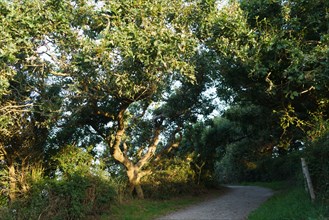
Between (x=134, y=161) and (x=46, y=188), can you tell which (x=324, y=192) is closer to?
(x=46, y=188)

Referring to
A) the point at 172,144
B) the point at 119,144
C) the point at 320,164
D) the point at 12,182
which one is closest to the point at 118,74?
the point at 12,182

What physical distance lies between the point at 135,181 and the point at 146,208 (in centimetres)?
234

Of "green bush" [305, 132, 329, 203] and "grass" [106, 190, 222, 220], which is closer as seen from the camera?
"green bush" [305, 132, 329, 203]

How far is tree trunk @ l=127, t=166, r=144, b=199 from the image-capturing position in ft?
59.7

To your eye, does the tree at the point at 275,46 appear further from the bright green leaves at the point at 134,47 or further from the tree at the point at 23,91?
the tree at the point at 23,91

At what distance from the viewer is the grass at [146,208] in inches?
556

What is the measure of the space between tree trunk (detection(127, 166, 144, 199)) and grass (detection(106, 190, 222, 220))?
565 mm

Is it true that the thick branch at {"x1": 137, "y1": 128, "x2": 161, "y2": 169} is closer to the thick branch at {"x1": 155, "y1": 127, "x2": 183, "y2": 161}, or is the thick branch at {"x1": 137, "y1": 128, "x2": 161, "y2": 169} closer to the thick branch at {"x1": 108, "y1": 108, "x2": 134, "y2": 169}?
the thick branch at {"x1": 108, "y1": 108, "x2": 134, "y2": 169}

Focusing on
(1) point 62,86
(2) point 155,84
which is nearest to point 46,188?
(1) point 62,86

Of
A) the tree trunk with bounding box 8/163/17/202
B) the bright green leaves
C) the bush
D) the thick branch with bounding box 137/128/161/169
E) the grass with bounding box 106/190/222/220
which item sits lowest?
the grass with bounding box 106/190/222/220

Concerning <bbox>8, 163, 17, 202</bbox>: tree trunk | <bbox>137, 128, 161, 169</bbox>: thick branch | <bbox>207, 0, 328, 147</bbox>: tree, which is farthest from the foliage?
<bbox>207, 0, 328, 147</bbox>: tree

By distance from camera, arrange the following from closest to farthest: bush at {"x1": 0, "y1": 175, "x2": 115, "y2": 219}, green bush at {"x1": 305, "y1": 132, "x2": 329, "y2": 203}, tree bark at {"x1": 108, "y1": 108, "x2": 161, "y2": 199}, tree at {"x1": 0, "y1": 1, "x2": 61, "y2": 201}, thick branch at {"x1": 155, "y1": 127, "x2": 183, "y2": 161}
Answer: tree at {"x1": 0, "y1": 1, "x2": 61, "y2": 201}, green bush at {"x1": 305, "y1": 132, "x2": 329, "y2": 203}, bush at {"x1": 0, "y1": 175, "x2": 115, "y2": 219}, tree bark at {"x1": 108, "y1": 108, "x2": 161, "y2": 199}, thick branch at {"x1": 155, "y1": 127, "x2": 183, "y2": 161}

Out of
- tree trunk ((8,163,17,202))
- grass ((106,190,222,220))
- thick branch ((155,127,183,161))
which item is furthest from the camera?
thick branch ((155,127,183,161))

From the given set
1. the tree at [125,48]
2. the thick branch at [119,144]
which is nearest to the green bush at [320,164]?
the tree at [125,48]
